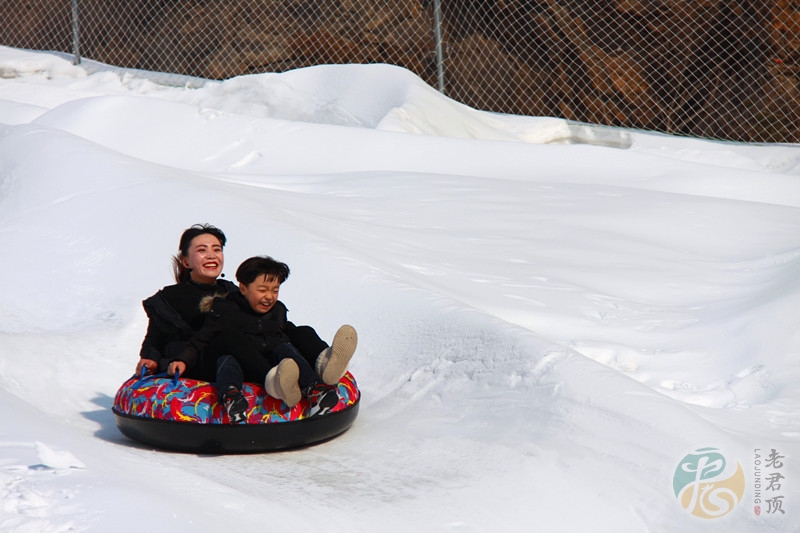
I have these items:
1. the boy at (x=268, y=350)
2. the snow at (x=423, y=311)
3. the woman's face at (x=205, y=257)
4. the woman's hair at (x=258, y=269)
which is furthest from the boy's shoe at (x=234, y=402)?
the woman's face at (x=205, y=257)

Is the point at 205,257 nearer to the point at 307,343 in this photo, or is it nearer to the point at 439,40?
the point at 307,343

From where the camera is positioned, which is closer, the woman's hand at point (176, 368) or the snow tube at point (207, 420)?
the snow tube at point (207, 420)

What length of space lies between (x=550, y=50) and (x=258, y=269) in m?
7.66

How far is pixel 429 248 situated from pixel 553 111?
17.8 feet

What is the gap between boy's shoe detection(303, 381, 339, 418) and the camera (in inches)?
124

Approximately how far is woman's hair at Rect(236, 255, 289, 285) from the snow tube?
0.39 meters

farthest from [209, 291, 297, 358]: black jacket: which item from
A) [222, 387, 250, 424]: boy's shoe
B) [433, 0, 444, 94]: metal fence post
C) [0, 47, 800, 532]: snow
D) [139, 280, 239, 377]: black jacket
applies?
[433, 0, 444, 94]: metal fence post

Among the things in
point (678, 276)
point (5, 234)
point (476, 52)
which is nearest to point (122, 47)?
point (476, 52)

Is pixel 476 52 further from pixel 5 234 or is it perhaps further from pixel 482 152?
pixel 5 234

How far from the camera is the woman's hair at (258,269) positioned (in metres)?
3.27

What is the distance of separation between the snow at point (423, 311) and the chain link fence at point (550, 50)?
1382mm

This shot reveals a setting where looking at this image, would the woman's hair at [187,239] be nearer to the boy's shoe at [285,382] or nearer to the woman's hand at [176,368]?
the woman's hand at [176,368]

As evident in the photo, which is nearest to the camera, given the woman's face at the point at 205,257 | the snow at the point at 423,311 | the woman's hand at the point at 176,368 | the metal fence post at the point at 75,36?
the snow at the point at 423,311

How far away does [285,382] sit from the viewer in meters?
3.00
